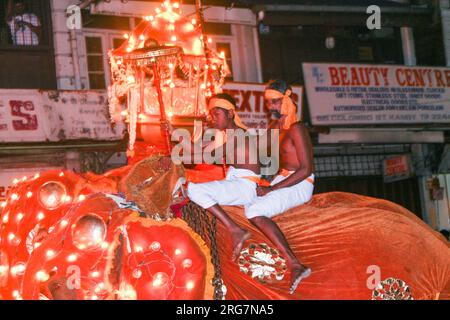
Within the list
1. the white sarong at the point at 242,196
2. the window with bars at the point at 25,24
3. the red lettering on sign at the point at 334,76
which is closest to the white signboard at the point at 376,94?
the red lettering on sign at the point at 334,76

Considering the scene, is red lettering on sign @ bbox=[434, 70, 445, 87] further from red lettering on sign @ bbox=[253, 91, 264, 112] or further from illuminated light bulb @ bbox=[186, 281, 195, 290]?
illuminated light bulb @ bbox=[186, 281, 195, 290]

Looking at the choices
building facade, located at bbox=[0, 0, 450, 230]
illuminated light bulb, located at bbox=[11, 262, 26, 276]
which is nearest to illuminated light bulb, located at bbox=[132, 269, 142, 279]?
illuminated light bulb, located at bbox=[11, 262, 26, 276]

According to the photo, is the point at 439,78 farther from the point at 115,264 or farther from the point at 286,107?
the point at 115,264

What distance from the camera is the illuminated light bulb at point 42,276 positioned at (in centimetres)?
522

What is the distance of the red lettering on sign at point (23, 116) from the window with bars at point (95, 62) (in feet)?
8.03

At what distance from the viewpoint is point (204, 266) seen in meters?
5.67

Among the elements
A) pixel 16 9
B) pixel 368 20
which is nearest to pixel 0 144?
pixel 16 9

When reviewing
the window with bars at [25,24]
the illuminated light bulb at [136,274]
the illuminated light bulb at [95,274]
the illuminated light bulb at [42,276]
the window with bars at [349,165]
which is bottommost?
the illuminated light bulb at [136,274]

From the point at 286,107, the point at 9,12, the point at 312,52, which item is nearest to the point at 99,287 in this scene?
the point at 286,107

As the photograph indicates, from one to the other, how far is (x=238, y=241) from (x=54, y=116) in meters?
8.79

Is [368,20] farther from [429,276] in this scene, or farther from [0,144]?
[429,276]

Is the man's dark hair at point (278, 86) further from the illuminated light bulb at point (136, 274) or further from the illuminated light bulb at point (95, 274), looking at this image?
the illuminated light bulb at point (95, 274)

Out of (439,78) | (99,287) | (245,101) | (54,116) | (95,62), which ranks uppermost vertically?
(95,62)

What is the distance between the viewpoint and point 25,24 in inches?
608
